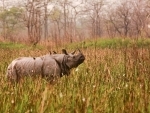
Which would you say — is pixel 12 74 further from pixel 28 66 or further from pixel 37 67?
pixel 37 67

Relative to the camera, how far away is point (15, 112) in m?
2.18

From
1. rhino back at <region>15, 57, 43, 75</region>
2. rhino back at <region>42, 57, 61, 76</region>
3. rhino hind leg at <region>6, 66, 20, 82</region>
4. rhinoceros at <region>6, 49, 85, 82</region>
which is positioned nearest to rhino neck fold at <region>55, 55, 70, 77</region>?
rhinoceros at <region>6, 49, 85, 82</region>

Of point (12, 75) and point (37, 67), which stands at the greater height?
point (37, 67)

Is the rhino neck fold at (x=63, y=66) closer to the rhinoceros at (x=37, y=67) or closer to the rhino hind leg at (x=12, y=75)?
the rhinoceros at (x=37, y=67)

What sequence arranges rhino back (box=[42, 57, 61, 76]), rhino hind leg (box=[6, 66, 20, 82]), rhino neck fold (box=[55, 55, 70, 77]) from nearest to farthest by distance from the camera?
rhino hind leg (box=[6, 66, 20, 82])
rhino back (box=[42, 57, 61, 76])
rhino neck fold (box=[55, 55, 70, 77])

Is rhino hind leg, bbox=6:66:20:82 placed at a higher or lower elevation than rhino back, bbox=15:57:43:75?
lower

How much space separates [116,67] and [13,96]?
3.70 metres

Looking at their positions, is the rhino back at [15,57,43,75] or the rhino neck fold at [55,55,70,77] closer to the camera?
the rhino back at [15,57,43,75]

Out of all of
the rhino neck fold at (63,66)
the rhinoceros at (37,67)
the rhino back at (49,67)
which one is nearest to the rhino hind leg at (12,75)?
the rhinoceros at (37,67)

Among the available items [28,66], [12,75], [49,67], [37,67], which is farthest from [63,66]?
[12,75]

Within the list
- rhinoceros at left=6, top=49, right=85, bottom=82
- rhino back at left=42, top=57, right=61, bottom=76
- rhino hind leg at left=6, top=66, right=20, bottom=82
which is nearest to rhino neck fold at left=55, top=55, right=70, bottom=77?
rhinoceros at left=6, top=49, right=85, bottom=82

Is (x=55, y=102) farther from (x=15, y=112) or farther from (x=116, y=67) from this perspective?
(x=116, y=67)

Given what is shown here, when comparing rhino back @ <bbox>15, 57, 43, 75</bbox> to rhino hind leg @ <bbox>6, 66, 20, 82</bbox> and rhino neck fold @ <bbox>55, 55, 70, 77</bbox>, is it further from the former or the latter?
rhino neck fold @ <bbox>55, 55, 70, 77</bbox>

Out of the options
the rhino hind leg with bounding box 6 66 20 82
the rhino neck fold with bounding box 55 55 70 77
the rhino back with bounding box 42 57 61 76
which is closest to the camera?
the rhino hind leg with bounding box 6 66 20 82
